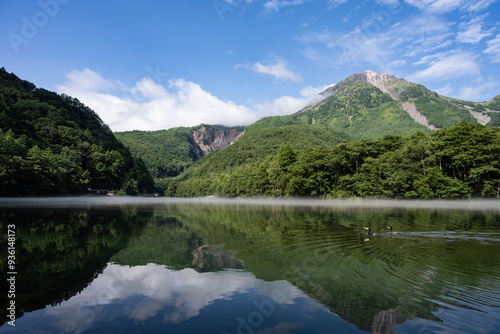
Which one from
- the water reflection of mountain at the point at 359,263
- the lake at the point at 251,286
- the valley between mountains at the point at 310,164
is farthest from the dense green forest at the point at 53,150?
the water reflection of mountain at the point at 359,263

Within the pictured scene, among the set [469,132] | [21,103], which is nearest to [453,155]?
[469,132]

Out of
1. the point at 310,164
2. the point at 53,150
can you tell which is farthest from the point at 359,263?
the point at 53,150

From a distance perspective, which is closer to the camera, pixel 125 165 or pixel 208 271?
pixel 208 271

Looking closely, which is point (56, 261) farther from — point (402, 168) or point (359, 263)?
point (402, 168)

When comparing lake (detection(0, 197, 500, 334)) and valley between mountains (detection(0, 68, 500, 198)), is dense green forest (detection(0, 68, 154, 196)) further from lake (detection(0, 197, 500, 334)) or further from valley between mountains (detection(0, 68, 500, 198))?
lake (detection(0, 197, 500, 334))

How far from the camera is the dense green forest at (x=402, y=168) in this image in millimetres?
55812

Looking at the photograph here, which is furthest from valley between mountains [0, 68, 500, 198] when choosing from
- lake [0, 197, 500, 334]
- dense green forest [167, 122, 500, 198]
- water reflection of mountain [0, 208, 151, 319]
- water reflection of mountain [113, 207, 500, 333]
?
water reflection of mountain [0, 208, 151, 319]

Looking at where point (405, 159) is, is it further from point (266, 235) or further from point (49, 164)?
point (49, 164)

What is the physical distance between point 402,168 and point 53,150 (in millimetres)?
113828

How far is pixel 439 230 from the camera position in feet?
72.8

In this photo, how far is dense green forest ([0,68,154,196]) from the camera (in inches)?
2876

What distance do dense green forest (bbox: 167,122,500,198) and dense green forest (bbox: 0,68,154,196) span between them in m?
65.3

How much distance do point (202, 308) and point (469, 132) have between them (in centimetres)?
6881

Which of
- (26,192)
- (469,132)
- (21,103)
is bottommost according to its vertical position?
(26,192)
